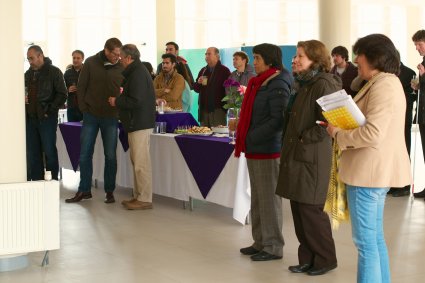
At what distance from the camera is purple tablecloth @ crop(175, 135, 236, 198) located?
21.0 ft

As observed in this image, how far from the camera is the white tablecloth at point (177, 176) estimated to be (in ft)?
20.1

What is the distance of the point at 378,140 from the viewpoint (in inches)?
132

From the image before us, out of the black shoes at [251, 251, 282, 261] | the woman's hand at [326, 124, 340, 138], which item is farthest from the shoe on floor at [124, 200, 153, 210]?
the woman's hand at [326, 124, 340, 138]

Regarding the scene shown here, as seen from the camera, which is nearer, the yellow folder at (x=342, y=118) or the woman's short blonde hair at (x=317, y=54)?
the yellow folder at (x=342, y=118)

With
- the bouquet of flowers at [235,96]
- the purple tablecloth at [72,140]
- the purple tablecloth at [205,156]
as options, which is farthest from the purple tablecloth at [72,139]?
the bouquet of flowers at [235,96]

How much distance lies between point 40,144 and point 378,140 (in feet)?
16.9

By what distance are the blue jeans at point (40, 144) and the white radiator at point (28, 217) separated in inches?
119

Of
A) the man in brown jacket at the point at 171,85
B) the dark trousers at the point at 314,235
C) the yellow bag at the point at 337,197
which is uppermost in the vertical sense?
the man in brown jacket at the point at 171,85

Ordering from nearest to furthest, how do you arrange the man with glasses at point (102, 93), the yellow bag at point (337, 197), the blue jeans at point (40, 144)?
the yellow bag at point (337, 197) < the man with glasses at point (102, 93) < the blue jeans at point (40, 144)

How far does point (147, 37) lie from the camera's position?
16.8 metres

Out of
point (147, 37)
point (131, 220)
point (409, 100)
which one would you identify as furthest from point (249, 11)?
point (131, 220)

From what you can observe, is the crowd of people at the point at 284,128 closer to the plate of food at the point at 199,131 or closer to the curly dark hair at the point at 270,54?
the curly dark hair at the point at 270,54

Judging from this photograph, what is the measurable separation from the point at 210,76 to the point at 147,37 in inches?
319

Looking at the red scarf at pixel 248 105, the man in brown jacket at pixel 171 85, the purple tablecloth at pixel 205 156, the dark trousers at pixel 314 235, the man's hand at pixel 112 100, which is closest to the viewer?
the dark trousers at pixel 314 235
